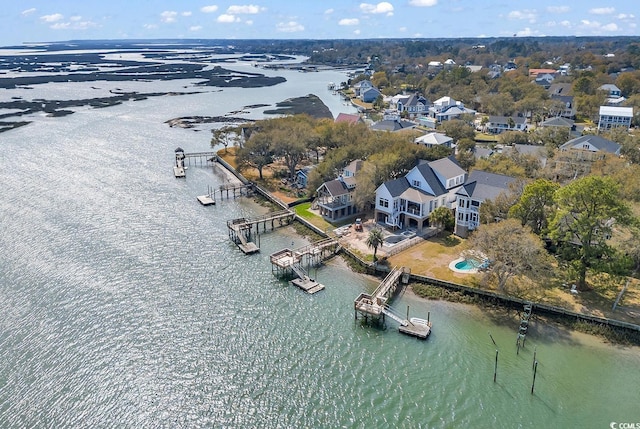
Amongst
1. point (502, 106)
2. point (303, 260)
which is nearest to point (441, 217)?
point (303, 260)

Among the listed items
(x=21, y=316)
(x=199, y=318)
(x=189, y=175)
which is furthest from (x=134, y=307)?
(x=189, y=175)

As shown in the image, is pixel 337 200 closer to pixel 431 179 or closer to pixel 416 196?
pixel 416 196

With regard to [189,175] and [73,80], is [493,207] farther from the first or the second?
[73,80]

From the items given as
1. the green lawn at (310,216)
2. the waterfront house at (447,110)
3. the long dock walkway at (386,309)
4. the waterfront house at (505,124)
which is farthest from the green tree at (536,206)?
the waterfront house at (447,110)

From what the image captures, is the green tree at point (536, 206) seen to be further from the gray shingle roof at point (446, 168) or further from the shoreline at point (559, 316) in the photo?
the gray shingle roof at point (446, 168)

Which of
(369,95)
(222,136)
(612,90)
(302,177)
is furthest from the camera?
(369,95)

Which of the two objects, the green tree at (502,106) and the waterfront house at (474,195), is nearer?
→ the waterfront house at (474,195)
